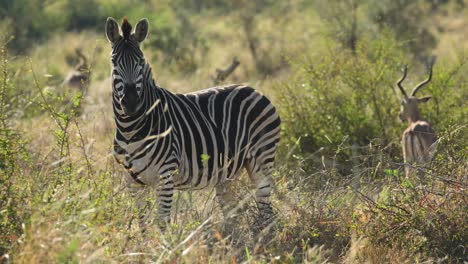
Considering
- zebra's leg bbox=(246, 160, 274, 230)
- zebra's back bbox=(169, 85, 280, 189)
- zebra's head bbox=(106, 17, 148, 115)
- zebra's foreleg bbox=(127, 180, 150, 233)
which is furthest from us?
zebra's back bbox=(169, 85, 280, 189)

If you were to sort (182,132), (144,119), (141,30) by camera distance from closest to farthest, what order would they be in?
(144,119), (141,30), (182,132)

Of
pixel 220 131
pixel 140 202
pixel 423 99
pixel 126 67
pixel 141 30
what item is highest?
pixel 141 30

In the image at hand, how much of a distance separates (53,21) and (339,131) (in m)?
21.3

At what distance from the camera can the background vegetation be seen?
550 centimetres

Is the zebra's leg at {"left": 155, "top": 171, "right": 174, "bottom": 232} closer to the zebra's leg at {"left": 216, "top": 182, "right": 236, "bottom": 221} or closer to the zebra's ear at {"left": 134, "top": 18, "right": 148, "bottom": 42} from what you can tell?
the zebra's leg at {"left": 216, "top": 182, "right": 236, "bottom": 221}

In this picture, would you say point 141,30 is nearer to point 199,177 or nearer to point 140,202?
point 199,177

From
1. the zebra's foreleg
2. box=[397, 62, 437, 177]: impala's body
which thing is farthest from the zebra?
box=[397, 62, 437, 177]: impala's body

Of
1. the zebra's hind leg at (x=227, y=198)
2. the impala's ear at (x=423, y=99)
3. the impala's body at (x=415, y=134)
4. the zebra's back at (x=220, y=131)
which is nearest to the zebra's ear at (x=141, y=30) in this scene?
the zebra's back at (x=220, y=131)

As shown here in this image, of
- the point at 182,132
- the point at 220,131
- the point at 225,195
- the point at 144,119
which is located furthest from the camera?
the point at 220,131

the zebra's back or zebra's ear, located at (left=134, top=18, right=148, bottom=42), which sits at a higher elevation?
zebra's ear, located at (left=134, top=18, right=148, bottom=42)

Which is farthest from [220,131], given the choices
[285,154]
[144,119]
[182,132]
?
[285,154]

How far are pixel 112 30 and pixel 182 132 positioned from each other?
46.1 inches

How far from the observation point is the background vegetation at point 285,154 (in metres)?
5.50

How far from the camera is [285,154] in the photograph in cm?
1138
